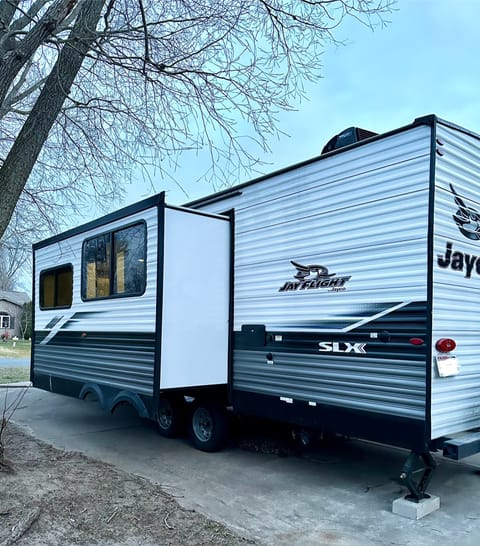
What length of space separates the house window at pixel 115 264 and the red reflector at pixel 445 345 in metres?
3.20

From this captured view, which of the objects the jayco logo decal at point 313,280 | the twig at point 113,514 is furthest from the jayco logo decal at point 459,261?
the twig at point 113,514

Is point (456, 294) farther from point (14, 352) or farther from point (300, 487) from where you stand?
point (14, 352)

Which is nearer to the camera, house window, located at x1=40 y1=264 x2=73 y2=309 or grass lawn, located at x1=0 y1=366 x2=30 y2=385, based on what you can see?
house window, located at x1=40 y1=264 x2=73 y2=309

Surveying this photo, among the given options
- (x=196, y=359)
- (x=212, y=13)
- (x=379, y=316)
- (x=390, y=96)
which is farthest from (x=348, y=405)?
(x=212, y=13)

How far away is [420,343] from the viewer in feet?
13.7

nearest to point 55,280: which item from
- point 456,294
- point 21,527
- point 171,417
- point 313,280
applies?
point 171,417

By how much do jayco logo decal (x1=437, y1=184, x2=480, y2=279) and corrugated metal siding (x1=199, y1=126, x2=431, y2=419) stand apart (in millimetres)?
267

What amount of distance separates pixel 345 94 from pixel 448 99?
3.36 feet

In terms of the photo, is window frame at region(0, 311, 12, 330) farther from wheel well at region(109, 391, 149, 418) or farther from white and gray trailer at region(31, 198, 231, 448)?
wheel well at region(109, 391, 149, 418)

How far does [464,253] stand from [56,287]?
6.08m

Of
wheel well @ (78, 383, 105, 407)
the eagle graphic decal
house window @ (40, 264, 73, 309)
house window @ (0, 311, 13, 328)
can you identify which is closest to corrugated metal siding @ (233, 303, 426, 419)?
the eagle graphic decal

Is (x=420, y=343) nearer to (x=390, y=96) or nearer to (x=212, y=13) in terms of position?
(x=390, y=96)

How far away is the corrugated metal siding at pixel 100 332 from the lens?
19.0 feet

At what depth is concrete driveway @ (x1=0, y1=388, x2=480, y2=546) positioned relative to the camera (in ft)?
13.4
